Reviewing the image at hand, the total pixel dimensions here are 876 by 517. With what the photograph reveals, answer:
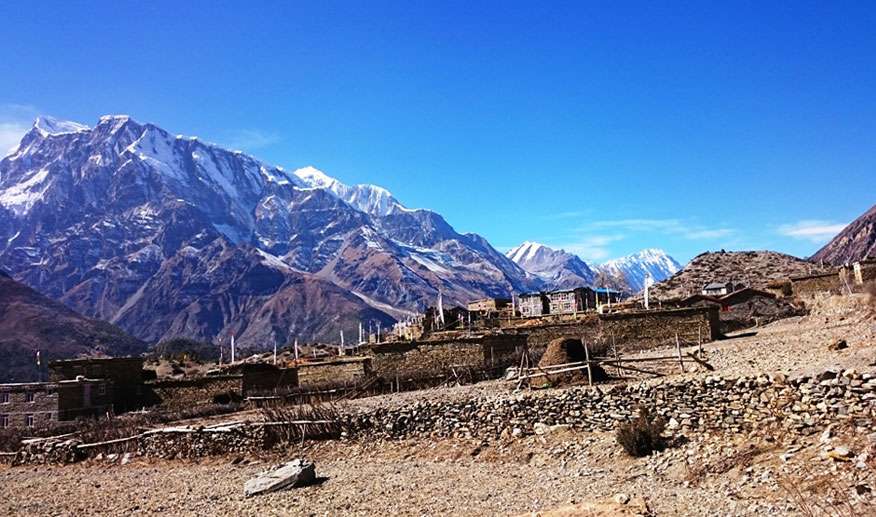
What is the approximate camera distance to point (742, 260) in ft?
225

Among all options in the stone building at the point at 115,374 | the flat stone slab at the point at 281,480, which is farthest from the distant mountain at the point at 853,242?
the flat stone slab at the point at 281,480

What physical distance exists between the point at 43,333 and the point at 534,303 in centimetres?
10468

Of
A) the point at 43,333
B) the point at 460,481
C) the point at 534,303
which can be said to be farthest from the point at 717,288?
the point at 43,333

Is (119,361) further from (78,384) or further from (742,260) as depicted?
(742,260)

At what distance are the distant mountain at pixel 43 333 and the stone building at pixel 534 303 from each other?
63338mm

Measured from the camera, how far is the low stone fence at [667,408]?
12.3 m

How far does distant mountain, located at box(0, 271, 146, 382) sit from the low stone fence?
85.9 m

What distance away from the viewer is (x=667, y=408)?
50.3 ft

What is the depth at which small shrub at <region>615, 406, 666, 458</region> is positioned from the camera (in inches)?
560

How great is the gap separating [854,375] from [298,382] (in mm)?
27502

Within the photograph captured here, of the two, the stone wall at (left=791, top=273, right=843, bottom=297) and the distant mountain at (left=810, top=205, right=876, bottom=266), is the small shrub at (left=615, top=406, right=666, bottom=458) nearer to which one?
the stone wall at (left=791, top=273, right=843, bottom=297)

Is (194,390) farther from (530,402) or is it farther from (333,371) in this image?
(530,402)

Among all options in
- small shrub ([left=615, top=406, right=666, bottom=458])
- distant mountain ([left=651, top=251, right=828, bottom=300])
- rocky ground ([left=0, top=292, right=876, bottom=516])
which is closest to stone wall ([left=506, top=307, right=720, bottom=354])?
rocky ground ([left=0, top=292, right=876, bottom=516])

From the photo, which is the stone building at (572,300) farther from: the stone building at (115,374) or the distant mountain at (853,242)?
the distant mountain at (853,242)
